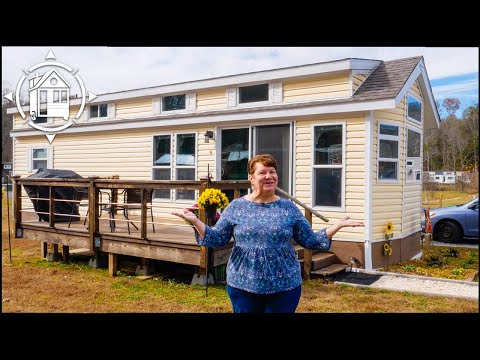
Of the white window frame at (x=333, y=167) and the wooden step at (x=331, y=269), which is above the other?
the white window frame at (x=333, y=167)

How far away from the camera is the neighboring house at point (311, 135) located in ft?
19.1

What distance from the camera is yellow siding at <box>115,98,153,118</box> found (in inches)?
311

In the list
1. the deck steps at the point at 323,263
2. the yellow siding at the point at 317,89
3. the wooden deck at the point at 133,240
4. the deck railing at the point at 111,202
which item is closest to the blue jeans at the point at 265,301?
the deck railing at the point at 111,202

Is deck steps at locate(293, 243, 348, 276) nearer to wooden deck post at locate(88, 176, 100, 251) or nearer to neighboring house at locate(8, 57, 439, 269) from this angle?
neighboring house at locate(8, 57, 439, 269)

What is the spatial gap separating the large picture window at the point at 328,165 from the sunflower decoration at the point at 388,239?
0.78 metres

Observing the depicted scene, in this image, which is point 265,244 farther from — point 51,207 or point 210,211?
point 51,207

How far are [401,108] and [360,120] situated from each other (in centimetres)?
101

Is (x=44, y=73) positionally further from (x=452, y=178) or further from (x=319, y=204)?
(x=452, y=178)

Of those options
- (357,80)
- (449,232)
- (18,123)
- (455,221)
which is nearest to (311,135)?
(357,80)

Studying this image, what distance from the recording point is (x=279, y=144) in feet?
21.5

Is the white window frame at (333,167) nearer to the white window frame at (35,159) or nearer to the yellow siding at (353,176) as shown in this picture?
the yellow siding at (353,176)

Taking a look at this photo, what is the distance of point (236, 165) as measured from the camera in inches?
276

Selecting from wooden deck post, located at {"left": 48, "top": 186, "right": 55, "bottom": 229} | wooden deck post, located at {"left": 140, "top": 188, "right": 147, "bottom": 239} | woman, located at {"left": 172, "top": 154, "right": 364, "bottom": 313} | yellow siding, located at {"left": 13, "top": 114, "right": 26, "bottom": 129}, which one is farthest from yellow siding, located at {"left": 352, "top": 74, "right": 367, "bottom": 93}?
yellow siding, located at {"left": 13, "top": 114, "right": 26, "bottom": 129}
